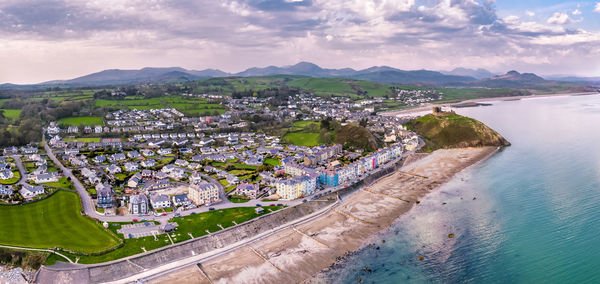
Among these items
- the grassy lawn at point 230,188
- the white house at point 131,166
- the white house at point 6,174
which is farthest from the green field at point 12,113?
the grassy lawn at point 230,188

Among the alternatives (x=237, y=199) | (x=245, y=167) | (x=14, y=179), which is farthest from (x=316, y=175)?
(x=14, y=179)

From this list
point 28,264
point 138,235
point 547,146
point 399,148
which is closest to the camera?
point 28,264

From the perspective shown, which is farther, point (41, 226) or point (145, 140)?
point (145, 140)

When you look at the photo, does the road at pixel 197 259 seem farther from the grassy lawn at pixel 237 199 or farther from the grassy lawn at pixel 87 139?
the grassy lawn at pixel 87 139

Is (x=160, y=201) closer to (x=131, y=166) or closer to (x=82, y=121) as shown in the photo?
(x=131, y=166)

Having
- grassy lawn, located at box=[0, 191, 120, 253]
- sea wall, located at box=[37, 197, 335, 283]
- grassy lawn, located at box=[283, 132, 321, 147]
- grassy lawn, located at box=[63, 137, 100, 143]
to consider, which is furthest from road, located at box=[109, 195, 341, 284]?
grassy lawn, located at box=[63, 137, 100, 143]

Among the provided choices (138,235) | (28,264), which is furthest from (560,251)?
(28,264)

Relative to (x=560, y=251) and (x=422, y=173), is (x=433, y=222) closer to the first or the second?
(x=560, y=251)

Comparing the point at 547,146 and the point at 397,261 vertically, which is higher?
the point at 547,146
